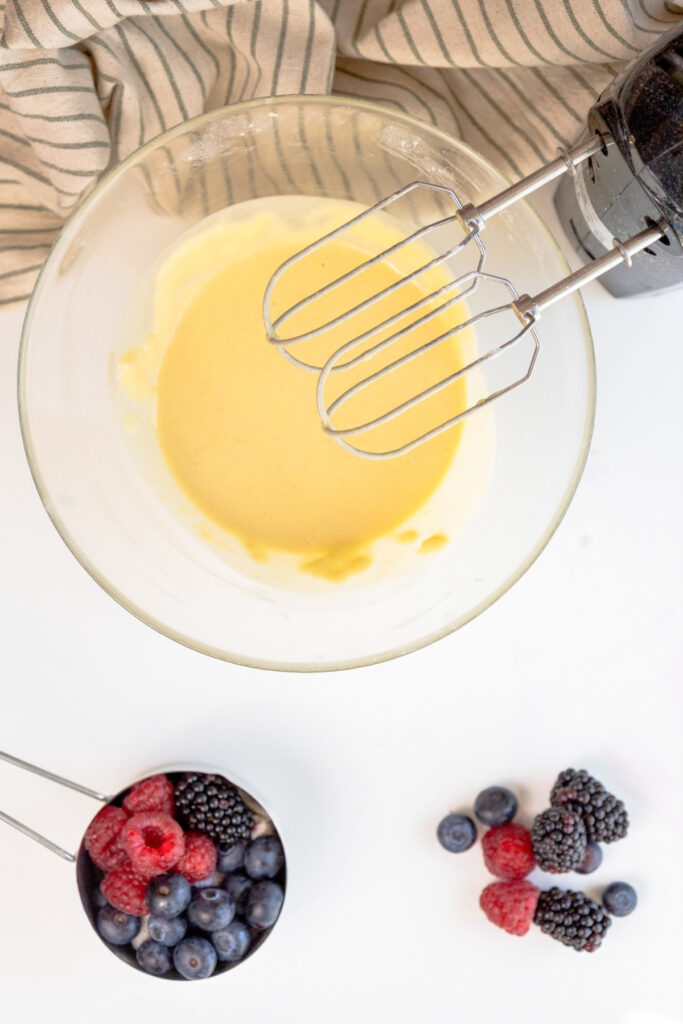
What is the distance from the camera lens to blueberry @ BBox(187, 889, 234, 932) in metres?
0.95

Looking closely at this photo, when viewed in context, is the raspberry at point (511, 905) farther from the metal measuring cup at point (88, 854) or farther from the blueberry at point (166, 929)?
the blueberry at point (166, 929)

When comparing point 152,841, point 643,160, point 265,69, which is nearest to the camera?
point 643,160

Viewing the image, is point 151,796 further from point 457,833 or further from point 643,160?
point 643,160

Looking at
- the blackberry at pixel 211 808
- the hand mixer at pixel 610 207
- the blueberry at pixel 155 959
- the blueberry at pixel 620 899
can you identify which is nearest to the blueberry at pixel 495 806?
the blueberry at pixel 620 899

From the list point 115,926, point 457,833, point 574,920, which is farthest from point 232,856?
point 574,920

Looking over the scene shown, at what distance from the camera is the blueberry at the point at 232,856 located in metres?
0.96

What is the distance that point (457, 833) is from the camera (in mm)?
995

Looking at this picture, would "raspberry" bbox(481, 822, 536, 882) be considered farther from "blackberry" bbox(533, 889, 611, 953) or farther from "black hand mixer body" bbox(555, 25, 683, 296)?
"black hand mixer body" bbox(555, 25, 683, 296)

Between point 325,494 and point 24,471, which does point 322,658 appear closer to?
point 325,494

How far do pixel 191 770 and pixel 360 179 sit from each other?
2.03 ft

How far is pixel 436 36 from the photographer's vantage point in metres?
0.80

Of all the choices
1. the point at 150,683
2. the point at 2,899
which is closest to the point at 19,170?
the point at 150,683

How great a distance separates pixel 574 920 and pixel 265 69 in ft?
2.95

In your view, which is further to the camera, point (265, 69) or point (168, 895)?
point (168, 895)
